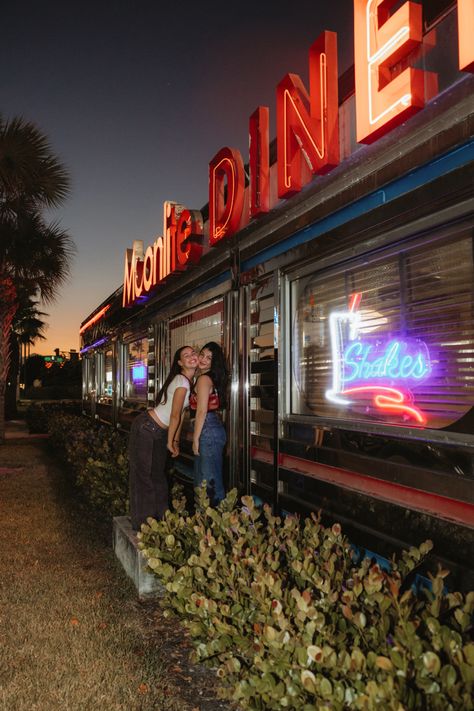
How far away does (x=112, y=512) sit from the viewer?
5.68 m

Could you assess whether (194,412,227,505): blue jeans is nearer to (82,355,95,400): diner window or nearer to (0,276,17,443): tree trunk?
(82,355,95,400): diner window

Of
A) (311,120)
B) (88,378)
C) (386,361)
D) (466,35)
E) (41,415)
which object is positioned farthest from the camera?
(41,415)

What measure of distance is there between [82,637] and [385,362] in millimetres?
2346

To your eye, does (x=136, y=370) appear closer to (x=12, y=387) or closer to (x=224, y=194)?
(x=224, y=194)

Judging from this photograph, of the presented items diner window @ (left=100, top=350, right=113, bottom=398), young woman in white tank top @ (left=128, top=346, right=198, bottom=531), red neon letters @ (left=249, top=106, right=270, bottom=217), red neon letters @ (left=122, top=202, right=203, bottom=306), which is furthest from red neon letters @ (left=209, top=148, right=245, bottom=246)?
diner window @ (left=100, top=350, right=113, bottom=398)

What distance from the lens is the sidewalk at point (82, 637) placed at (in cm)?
263

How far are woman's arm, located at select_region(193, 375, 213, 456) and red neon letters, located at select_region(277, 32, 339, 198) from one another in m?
1.65

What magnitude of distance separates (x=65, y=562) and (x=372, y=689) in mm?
3596

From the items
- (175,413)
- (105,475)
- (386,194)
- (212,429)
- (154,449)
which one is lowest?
(105,475)

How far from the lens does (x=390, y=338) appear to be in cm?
321

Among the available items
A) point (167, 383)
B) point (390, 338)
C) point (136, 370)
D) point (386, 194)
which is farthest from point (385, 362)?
point (136, 370)

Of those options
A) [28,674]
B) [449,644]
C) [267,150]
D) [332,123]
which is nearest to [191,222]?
[267,150]

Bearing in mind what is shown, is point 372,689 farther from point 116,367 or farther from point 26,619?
point 116,367

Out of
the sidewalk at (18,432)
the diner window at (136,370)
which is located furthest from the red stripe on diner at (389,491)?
the sidewalk at (18,432)
